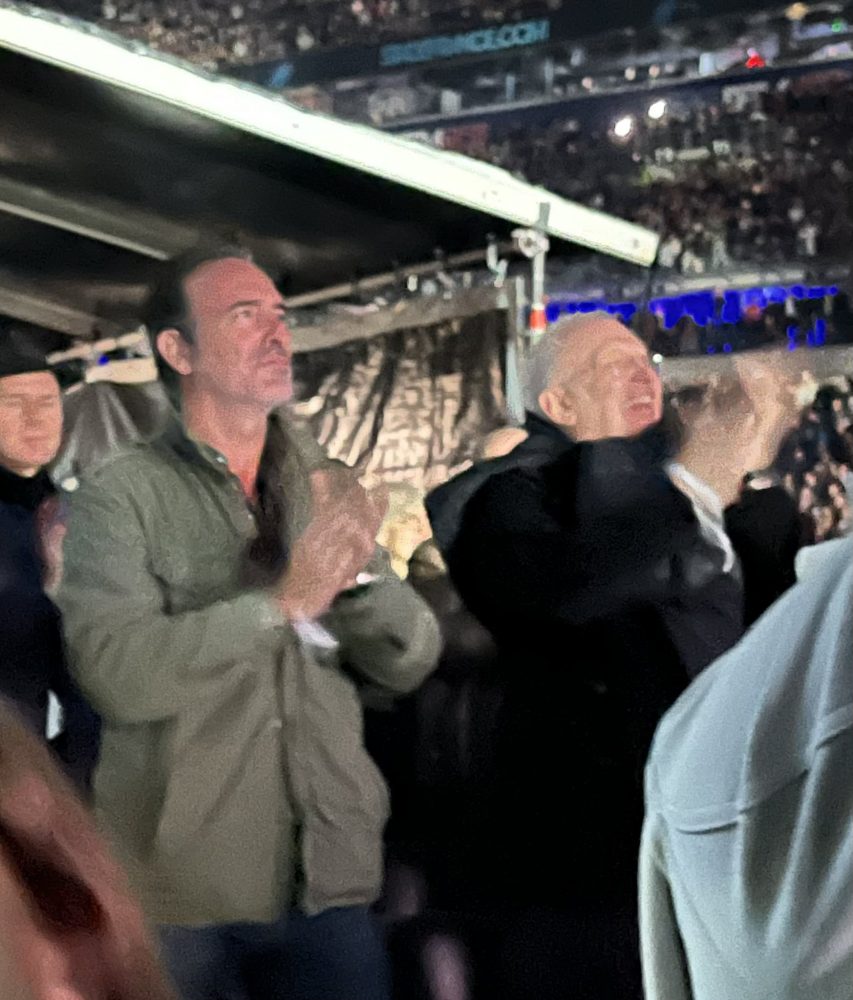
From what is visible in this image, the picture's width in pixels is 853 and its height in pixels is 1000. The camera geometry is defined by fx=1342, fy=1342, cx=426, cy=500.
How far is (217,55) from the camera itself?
7.11 feet

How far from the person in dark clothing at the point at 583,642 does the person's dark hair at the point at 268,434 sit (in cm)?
21

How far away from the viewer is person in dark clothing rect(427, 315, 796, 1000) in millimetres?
1497

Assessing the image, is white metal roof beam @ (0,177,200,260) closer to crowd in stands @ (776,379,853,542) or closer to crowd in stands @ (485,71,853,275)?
crowd in stands @ (485,71,853,275)

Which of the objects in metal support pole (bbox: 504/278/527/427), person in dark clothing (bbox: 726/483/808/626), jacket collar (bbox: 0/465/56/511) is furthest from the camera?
metal support pole (bbox: 504/278/527/427)

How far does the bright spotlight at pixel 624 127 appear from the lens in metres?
1.96

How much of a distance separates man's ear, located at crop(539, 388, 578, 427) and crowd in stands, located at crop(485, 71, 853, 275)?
28cm

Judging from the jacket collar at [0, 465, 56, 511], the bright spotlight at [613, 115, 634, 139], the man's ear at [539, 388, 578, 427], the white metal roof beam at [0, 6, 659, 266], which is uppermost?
the bright spotlight at [613, 115, 634, 139]

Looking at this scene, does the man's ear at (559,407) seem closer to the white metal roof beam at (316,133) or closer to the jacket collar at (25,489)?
the white metal roof beam at (316,133)

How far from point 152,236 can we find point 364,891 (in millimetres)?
763

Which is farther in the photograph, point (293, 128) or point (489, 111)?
point (489, 111)

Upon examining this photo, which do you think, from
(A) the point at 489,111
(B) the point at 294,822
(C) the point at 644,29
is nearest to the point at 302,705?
(B) the point at 294,822

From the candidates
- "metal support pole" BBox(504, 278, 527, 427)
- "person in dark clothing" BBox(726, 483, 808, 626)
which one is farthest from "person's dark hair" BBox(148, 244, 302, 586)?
"person in dark clothing" BBox(726, 483, 808, 626)

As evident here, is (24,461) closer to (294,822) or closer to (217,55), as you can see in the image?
(294,822)

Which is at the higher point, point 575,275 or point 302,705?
point 575,275
